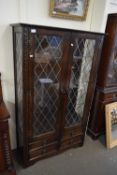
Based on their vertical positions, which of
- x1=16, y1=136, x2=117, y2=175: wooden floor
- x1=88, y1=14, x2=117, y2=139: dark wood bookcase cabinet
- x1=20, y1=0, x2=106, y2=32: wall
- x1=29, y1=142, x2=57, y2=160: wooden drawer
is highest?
x1=20, y1=0, x2=106, y2=32: wall

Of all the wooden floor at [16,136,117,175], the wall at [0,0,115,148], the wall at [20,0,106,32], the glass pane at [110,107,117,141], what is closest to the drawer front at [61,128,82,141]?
the wooden floor at [16,136,117,175]

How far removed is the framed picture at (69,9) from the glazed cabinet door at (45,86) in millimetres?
405

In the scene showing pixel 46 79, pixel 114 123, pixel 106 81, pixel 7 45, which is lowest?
pixel 114 123

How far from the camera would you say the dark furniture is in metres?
1.40

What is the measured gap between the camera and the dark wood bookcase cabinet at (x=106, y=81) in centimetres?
201

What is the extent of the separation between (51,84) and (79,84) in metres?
0.42

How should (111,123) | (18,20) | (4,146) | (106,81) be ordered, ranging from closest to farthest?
(4,146), (18,20), (106,81), (111,123)

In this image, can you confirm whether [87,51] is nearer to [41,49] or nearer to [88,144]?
[41,49]

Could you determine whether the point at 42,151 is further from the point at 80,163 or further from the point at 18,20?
the point at 18,20

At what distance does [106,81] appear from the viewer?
2.19 meters

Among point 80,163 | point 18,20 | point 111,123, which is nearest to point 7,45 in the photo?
point 18,20

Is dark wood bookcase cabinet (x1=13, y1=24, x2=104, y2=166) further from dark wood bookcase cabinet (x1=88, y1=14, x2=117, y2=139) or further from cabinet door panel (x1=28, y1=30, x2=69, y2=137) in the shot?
dark wood bookcase cabinet (x1=88, y1=14, x2=117, y2=139)

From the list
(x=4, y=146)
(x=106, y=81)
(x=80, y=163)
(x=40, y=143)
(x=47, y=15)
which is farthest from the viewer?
(x=106, y=81)

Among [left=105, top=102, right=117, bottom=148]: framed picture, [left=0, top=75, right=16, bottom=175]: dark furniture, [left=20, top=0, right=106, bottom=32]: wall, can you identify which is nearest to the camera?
[left=0, top=75, right=16, bottom=175]: dark furniture
